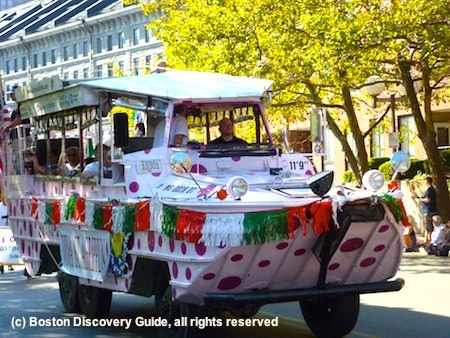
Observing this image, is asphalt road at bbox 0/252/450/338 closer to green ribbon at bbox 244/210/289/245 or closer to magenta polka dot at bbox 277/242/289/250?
magenta polka dot at bbox 277/242/289/250

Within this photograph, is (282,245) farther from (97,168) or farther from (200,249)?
(97,168)

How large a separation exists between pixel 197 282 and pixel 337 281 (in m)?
1.52

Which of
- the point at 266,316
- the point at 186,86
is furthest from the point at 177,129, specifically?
the point at 266,316

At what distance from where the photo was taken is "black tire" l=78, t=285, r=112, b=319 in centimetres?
1290

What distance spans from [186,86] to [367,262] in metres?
2.85

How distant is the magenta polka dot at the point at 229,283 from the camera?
9953 millimetres

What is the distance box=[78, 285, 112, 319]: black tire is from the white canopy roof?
8.36 ft

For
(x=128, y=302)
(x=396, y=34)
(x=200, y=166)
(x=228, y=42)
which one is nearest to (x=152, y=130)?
(x=200, y=166)

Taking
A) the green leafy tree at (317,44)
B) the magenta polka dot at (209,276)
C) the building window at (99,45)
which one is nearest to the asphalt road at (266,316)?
the magenta polka dot at (209,276)

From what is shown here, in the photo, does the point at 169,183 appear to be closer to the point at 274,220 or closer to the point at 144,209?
the point at 144,209

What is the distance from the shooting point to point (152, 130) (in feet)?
40.0

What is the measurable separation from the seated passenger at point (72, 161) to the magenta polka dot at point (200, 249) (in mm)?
3706

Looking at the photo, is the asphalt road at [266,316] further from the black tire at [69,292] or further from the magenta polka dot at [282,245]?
the magenta polka dot at [282,245]

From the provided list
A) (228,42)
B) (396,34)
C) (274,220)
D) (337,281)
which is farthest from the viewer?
(228,42)
